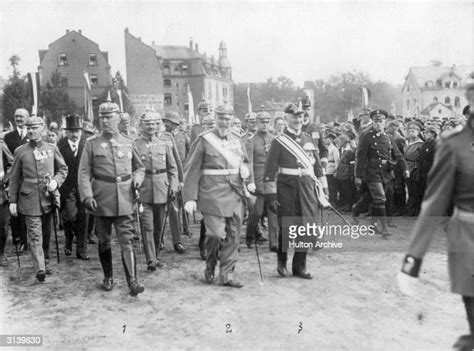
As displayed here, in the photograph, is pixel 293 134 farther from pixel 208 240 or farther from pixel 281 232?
pixel 208 240

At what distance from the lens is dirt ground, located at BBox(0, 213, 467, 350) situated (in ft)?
14.3

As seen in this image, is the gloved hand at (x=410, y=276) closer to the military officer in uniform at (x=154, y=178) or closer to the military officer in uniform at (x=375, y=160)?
the military officer in uniform at (x=154, y=178)

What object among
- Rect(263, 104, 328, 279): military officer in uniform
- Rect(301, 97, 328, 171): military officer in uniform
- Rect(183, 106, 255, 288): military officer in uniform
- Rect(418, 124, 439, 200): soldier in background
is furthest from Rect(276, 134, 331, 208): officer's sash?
Rect(418, 124, 439, 200): soldier in background

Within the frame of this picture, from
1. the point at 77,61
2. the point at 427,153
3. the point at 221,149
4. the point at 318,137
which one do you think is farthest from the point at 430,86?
the point at 77,61

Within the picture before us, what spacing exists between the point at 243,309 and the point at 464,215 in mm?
2615

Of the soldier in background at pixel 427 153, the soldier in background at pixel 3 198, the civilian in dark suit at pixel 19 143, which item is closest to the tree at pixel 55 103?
the civilian in dark suit at pixel 19 143

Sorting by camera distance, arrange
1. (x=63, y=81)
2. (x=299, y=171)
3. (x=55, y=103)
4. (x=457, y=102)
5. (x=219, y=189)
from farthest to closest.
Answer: (x=63, y=81) → (x=55, y=103) → (x=457, y=102) → (x=299, y=171) → (x=219, y=189)

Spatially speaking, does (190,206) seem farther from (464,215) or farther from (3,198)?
(464,215)

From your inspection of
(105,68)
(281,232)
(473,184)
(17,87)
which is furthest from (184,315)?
(105,68)

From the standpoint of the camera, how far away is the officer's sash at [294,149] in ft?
20.4

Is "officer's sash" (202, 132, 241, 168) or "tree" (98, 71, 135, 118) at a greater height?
"tree" (98, 71, 135, 118)

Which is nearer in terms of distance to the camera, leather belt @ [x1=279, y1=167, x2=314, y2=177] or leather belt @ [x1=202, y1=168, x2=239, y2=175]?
leather belt @ [x1=202, y1=168, x2=239, y2=175]

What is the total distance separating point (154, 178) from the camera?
6.93 meters

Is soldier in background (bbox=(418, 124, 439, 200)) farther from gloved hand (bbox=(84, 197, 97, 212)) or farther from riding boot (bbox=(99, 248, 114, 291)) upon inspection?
gloved hand (bbox=(84, 197, 97, 212))
